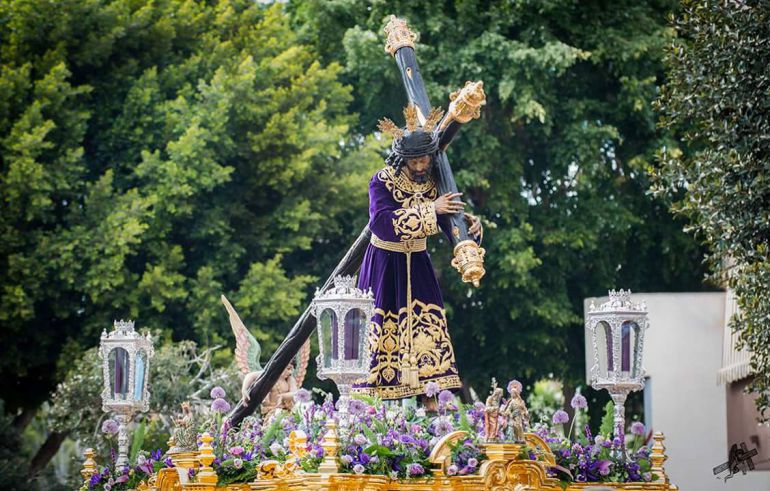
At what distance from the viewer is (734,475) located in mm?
23812

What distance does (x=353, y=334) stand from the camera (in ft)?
33.5

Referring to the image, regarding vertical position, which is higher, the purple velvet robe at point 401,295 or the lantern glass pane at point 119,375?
the purple velvet robe at point 401,295

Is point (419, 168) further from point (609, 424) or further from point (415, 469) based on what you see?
point (415, 469)

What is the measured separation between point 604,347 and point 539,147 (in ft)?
56.2

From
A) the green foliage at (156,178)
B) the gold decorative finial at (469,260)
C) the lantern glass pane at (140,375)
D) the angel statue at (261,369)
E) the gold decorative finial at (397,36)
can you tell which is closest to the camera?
the gold decorative finial at (469,260)

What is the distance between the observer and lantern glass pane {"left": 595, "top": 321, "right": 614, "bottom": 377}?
11.7 metres

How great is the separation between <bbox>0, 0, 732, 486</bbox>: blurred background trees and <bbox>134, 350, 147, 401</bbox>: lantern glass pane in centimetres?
1155

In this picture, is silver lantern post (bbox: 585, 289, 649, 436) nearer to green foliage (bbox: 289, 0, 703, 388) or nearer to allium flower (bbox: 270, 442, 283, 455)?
allium flower (bbox: 270, 442, 283, 455)

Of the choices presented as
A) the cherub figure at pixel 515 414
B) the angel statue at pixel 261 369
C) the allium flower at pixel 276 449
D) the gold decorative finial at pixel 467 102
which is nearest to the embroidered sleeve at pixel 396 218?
the gold decorative finial at pixel 467 102

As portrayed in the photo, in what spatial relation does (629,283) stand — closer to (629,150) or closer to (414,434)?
(629,150)

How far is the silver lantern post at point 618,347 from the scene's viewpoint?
38.2 feet

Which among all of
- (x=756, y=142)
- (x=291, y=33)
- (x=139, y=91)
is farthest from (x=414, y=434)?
(x=291, y=33)

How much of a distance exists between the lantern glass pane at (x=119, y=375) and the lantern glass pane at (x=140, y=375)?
0.09 m

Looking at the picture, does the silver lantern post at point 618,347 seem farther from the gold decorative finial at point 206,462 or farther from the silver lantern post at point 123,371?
the silver lantern post at point 123,371
